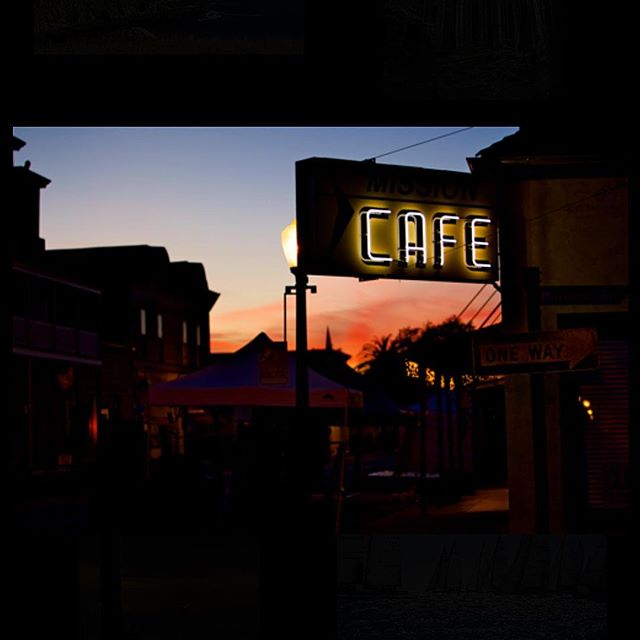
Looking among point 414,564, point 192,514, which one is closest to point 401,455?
point 192,514

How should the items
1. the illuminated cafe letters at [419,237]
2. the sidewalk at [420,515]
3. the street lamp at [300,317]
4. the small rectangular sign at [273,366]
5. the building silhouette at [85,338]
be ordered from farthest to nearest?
the building silhouette at [85,338]
the sidewalk at [420,515]
the small rectangular sign at [273,366]
the street lamp at [300,317]
the illuminated cafe letters at [419,237]

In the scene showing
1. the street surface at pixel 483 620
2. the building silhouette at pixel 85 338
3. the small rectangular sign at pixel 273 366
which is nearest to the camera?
the street surface at pixel 483 620

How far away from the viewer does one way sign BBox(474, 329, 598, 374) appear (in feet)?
35.1

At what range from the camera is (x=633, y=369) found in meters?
4.41

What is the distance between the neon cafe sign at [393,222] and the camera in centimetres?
1230

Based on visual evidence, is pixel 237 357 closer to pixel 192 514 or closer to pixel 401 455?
pixel 192 514

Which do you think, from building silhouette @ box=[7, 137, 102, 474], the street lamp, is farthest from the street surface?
building silhouette @ box=[7, 137, 102, 474]

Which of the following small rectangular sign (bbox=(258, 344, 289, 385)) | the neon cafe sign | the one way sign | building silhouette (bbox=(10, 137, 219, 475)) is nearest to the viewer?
the one way sign

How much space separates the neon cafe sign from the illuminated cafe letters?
0.01m

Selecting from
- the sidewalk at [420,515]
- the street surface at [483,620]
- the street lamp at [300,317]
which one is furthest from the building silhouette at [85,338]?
the street surface at [483,620]

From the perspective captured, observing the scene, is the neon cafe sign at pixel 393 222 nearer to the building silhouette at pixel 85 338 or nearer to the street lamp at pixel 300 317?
the street lamp at pixel 300 317

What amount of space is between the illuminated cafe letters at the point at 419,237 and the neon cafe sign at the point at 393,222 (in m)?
0.01

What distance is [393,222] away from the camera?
12984 mm

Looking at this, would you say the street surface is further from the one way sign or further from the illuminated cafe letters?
the illuminated cafe letters
